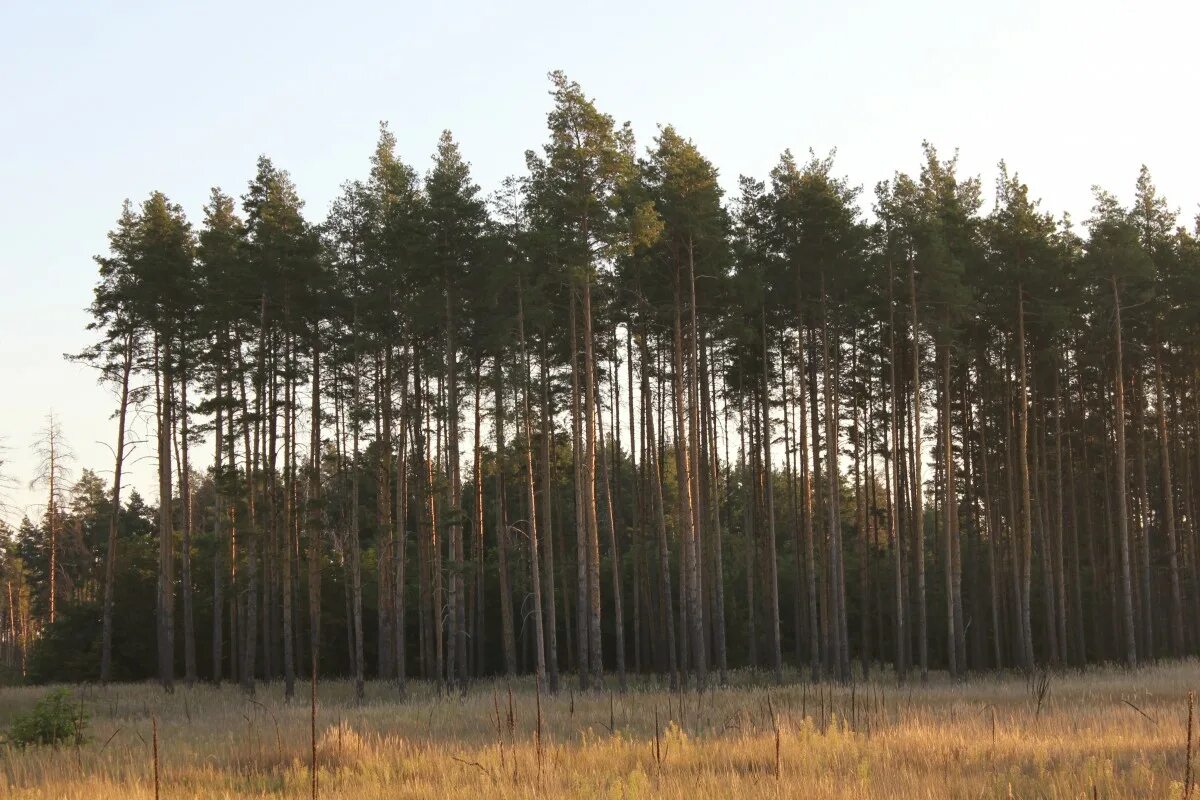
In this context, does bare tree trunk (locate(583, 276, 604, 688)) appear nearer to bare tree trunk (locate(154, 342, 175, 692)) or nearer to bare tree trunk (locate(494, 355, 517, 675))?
bare tree trunk (locate(494, 355, 517, 675))

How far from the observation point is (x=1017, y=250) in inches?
1312

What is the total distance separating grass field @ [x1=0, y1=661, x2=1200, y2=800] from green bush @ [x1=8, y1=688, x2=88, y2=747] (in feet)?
1.42

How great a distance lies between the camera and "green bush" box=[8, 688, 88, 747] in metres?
15.8

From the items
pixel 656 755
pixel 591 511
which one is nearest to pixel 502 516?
pixel 591 511

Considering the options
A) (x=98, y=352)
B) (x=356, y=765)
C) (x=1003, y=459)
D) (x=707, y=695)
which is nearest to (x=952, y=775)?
(x=356, y=765)

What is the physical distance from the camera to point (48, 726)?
15.9 meters

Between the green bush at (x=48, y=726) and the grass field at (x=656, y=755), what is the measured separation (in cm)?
Result: 43

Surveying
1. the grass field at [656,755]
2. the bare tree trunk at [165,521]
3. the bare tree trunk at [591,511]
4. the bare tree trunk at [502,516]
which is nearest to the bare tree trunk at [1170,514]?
the grass field at [656,755]

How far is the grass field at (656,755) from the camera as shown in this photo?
9.66m

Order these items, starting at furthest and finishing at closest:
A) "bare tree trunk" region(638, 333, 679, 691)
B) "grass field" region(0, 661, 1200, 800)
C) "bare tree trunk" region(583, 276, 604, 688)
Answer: "bare tree trunk" region(638, 333, 679, 691)
"bare tree trunk" region(583, 276, 604, 688)
"grass field" region(0, 661, 1200, 800)

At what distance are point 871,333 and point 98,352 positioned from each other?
26428 mm

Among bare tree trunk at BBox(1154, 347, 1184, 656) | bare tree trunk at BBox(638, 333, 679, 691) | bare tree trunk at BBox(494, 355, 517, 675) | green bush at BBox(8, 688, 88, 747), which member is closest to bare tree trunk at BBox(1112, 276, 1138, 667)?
bare tree trunk at BBox(1154, 347, 1184, 656)

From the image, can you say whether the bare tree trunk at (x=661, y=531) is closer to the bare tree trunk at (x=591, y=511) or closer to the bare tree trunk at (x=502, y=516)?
the bare tree trunk at (x=591, y=511)

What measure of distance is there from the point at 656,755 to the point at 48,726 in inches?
402
